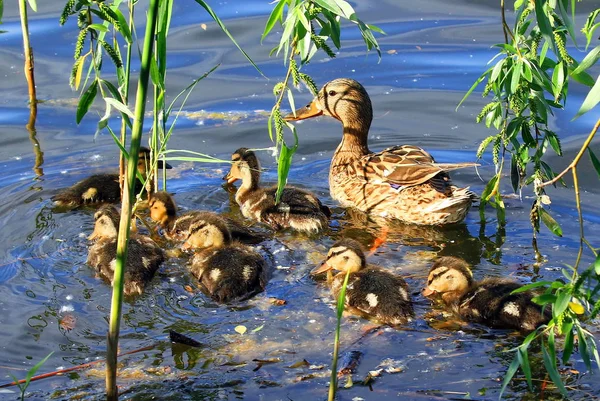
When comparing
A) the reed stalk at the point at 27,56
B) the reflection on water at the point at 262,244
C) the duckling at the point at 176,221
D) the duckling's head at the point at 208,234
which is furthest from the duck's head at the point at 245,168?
Result: the reed stalk at the point at 27,56

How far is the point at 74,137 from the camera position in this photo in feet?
25.5

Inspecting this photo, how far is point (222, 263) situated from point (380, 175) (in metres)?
1.85

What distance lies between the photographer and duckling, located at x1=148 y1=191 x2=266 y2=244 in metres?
6.00

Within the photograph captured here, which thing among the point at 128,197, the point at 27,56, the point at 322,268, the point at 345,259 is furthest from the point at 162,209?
the point at 128,197

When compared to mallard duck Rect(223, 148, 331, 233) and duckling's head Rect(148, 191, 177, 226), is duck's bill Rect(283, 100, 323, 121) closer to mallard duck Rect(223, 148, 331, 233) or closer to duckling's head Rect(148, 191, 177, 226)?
mallard duck Rect(223, 148, 331, 233)

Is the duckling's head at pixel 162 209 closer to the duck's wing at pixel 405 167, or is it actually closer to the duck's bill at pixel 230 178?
the duck's bill at pixel 230 178

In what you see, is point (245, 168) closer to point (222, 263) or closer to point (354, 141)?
point (354, 141)

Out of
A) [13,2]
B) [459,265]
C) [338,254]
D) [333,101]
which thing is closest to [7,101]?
[13,2]

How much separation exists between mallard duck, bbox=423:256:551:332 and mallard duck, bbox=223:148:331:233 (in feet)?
3.81

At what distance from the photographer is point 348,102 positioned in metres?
7.34

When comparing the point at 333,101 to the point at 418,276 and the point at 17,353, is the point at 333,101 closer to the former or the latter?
the point at 418,276

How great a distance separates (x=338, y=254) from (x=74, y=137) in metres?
3.25

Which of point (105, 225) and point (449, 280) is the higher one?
point (105, 225)

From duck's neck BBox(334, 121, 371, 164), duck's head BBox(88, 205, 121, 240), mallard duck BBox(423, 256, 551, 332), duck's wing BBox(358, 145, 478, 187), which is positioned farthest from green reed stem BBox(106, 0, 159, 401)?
duck's neck BBox(334, 121, 371, 164)
